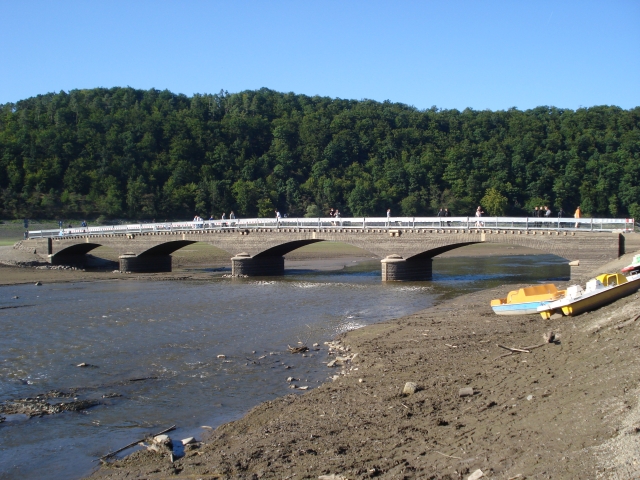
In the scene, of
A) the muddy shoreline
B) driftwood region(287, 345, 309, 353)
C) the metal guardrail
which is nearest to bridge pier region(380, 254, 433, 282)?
the metal guardrail

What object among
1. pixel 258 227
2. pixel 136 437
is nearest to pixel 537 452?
pixel 136 437

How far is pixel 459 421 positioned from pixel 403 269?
111 feet

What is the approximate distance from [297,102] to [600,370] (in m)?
162

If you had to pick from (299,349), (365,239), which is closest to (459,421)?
(299,349)

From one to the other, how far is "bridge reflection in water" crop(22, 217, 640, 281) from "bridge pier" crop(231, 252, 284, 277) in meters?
0.08

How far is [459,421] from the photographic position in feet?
36.0

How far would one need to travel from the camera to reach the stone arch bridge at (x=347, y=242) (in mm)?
36594

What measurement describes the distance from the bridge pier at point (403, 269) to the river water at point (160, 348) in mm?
1515

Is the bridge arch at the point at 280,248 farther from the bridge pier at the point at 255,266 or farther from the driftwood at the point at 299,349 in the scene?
the driftwood at the point at 299,349

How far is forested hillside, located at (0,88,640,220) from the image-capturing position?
112 metres

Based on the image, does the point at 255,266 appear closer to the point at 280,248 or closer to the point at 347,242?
the point at 280,248

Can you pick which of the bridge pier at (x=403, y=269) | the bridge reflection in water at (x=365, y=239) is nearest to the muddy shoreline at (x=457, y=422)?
the bridge reflection in water at (x=365, y=239)

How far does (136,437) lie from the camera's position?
43.4ft

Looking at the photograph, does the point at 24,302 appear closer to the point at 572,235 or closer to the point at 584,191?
the point at 572,235
